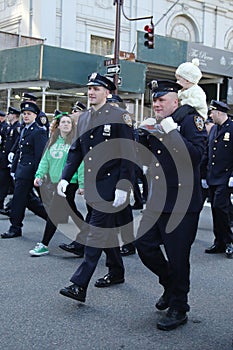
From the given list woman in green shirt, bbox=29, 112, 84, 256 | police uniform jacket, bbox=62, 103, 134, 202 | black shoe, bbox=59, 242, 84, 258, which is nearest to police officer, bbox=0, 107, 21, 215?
woman in green shirt, bbox=29, 112, 84, 256

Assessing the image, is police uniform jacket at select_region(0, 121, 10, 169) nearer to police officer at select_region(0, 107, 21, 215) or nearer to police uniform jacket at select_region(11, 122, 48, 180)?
police officer at select_region(0, 107, 21, 215)

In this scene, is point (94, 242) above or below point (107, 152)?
below

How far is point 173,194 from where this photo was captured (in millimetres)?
4227

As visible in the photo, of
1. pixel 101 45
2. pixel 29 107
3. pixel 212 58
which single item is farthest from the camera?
pixel 101 45

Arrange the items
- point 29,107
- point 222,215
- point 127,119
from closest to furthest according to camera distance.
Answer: point 127,119, point 222,215, point 29,107

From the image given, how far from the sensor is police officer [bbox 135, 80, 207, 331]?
4160mm

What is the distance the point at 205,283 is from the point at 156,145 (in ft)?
6.28

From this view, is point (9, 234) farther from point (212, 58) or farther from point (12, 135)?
point (212, 58)

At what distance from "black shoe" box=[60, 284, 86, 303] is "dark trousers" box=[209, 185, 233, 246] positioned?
9.34 feet

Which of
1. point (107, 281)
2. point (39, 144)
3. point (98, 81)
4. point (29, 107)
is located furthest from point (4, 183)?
point (98, 81)

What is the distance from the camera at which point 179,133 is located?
412 centimetres

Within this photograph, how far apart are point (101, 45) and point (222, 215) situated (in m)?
21.4

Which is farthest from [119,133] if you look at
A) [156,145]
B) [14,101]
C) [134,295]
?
[14,101]

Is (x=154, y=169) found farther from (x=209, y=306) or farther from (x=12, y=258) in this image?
(x=12, y=258)
